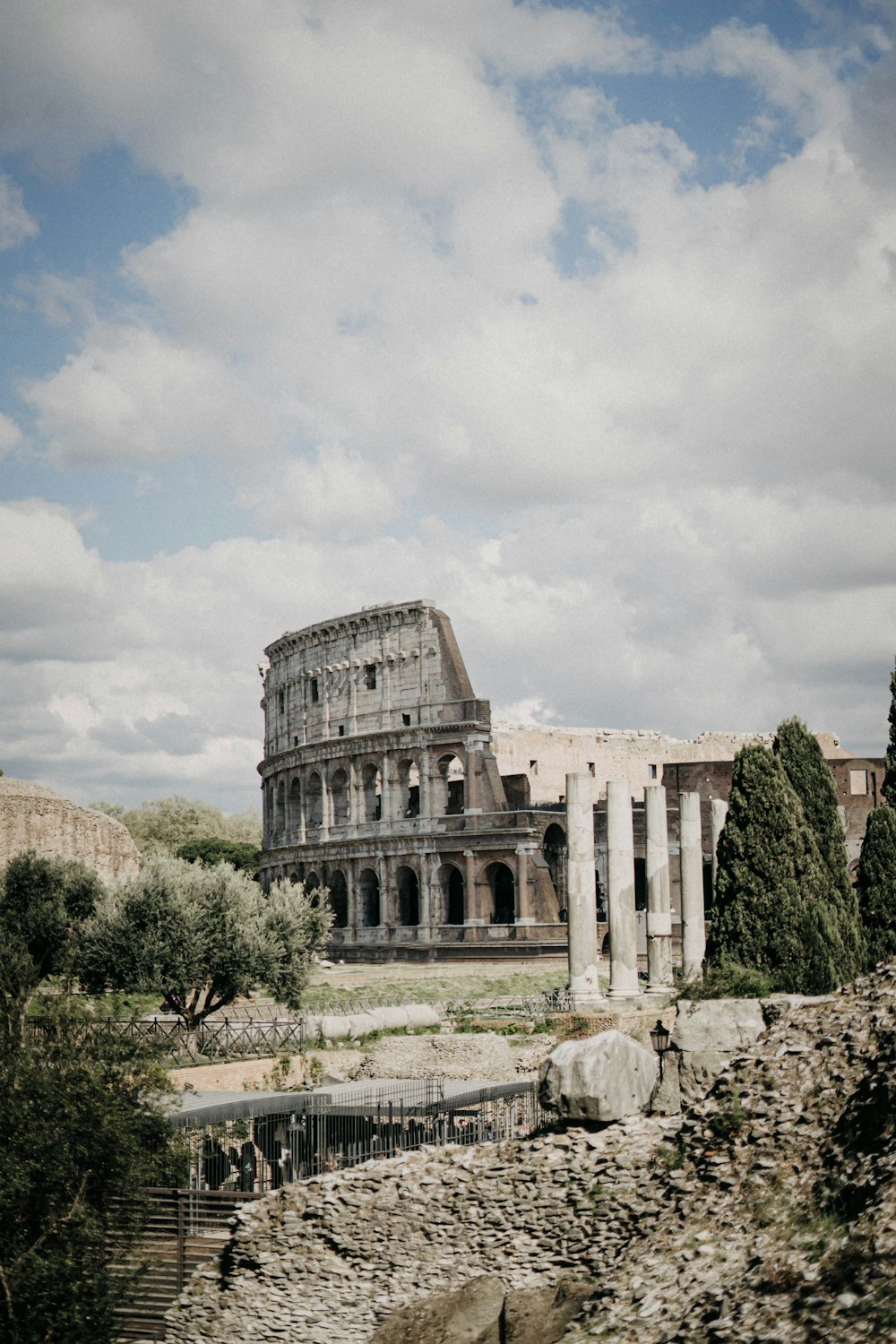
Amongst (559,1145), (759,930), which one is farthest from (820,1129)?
(759,930)

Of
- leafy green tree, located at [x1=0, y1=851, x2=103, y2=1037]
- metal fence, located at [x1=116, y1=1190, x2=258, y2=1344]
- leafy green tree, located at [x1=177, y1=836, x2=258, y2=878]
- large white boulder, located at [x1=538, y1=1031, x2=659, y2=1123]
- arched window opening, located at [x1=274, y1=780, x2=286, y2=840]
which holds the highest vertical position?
arched window opening, located at [x1=274, y1=780, x2=286, y2=840]

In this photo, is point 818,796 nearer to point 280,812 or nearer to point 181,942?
point 181,942

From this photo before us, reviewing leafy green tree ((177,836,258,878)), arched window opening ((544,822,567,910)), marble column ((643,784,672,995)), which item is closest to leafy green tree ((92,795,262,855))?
leafy green tree ((177,836,258,878))

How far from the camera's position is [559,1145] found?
455 inches

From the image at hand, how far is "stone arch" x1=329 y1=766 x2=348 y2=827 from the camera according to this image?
59750 mm

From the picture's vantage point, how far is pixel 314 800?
62344 millimetres

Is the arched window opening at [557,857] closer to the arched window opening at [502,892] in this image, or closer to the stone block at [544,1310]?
the arched window opening at [502,892]

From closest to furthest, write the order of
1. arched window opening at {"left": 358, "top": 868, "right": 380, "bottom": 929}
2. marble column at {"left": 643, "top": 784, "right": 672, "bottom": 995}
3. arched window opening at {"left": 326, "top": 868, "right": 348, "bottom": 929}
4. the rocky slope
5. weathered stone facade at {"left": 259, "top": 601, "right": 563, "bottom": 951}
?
1. the rocky slope
2. marble column at {"left": 643, "top": 784, "right": 672, "bottom": 995}
3. weathered stone facade at {"left": 259, "top": 601, "right": 563, "bottom": 951}
4. arched window opening at {"left": 358, "top": 868, "right": 380, "bottom": 929}
5. arched window opening at {"left": 326, "top": 868, "right": 348, "bottom": 929}

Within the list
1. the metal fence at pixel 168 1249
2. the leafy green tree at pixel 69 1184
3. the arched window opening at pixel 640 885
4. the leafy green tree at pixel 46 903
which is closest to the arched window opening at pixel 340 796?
the arched window opening at pixel 640 885

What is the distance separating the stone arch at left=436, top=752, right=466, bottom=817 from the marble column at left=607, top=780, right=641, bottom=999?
79.2 ft

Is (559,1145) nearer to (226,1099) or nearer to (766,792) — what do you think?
(226,1099)

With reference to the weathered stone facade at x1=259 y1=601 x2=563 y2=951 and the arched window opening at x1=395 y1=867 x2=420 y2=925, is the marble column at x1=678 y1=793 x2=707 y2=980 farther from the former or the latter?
the arched window opening at x1=395 y1=867 x2=420 y2=925

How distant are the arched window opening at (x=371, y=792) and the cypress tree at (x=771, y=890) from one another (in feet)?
109

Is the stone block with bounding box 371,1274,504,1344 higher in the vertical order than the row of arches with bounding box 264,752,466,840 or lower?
lower
